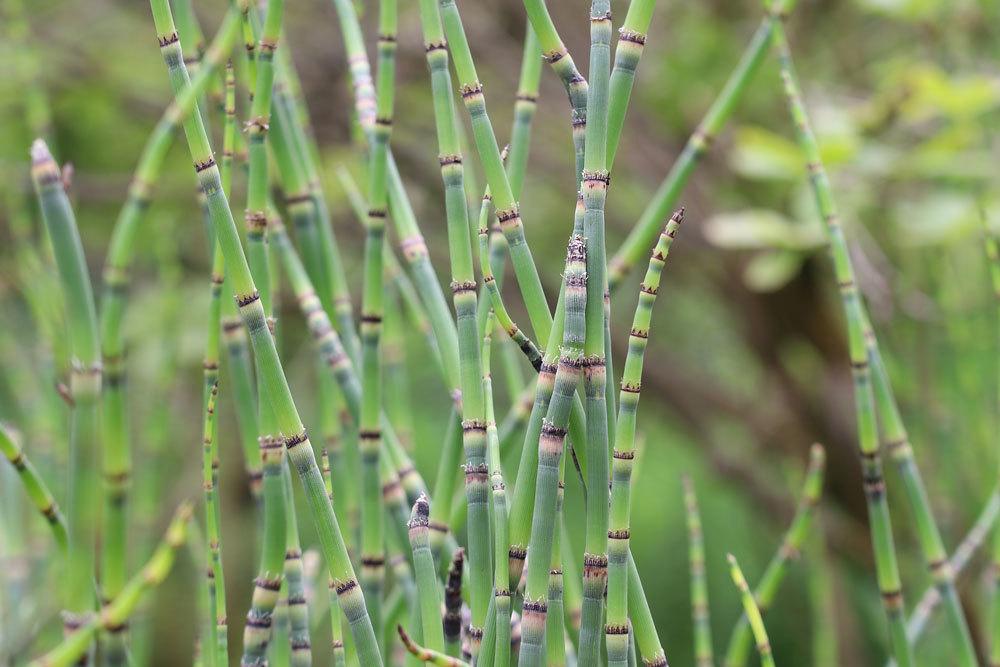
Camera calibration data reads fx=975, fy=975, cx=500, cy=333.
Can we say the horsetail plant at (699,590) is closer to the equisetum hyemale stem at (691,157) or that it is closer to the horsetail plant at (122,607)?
the equisetum hyemale stem at (691,157)

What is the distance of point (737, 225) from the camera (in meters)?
1.00

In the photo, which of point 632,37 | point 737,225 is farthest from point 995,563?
point 737,225

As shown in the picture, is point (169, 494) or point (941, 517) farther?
point (169, 494)

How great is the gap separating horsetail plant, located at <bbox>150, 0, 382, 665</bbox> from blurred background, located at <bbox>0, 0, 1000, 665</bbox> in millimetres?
510

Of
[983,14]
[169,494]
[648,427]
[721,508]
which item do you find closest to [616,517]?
[983,14]

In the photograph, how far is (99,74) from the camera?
1.46 meters

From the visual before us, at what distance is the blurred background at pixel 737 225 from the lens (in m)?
1.00

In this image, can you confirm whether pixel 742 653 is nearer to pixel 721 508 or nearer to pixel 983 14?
pixel 983 14

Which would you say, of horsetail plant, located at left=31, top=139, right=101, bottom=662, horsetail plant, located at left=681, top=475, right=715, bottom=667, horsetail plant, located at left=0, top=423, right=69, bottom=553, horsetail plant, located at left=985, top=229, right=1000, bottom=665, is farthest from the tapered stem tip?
horsetail plant, located at left=985, top=229, right=1000, bottom=665

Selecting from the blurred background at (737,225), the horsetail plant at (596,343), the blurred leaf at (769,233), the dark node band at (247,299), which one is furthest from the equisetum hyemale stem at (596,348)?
the blurred leaf at (769,233)

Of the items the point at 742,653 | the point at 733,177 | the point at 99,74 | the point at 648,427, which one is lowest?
the point at 742,653

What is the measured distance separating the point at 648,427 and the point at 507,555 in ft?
5.76

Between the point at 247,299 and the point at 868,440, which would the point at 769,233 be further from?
the point at 247,299

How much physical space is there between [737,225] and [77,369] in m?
0.76
